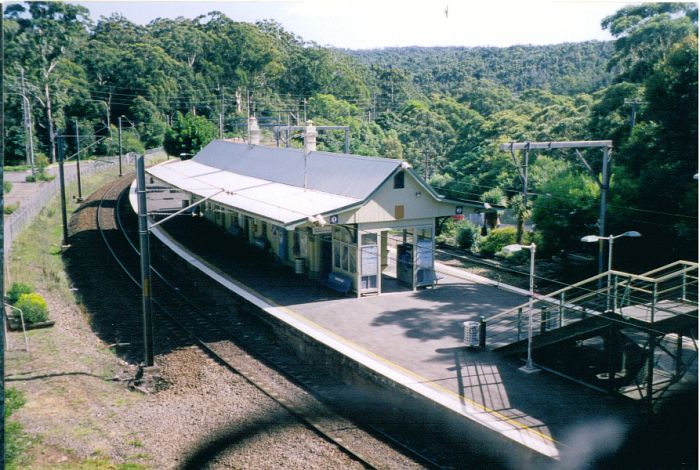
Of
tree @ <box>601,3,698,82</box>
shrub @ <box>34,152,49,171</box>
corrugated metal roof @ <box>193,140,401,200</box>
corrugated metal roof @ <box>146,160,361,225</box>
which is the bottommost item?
shrub @ <box>34,152,49,171</box>

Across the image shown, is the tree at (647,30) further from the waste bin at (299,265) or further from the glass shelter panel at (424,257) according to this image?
the waste bin at (299,265)

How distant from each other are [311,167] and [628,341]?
13.9 meters

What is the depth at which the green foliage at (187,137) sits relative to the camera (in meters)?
49.6

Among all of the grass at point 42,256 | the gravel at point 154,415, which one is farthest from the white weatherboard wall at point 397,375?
the grass at point 42,256

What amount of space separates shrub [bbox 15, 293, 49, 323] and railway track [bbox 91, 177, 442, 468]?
3029 mm

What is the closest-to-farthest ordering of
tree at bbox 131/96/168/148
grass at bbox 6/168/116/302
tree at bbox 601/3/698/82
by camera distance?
grass at bbox 6/168/116/302 → tree at bbox 601/3/698/82 → tree at bbox 131/96/168/148

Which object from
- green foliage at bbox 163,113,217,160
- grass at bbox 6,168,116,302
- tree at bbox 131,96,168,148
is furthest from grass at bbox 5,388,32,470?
tree at bbox 131,96,168,148

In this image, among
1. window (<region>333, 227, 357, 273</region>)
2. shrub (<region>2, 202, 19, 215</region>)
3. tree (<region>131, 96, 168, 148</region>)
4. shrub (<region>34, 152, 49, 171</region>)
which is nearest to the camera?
window (<region>333, 227, 357, 273</region>)

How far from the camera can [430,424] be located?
12914mm

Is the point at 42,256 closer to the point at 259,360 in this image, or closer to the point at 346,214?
the point at 346,214

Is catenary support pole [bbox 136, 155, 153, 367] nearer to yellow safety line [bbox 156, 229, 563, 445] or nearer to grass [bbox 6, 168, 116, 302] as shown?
yellow safety line [bbox 156, 229, 563, 445]

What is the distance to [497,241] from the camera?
27.8 meters

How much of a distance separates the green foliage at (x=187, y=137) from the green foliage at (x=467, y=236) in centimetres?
2562

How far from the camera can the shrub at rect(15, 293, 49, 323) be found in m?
18.4
